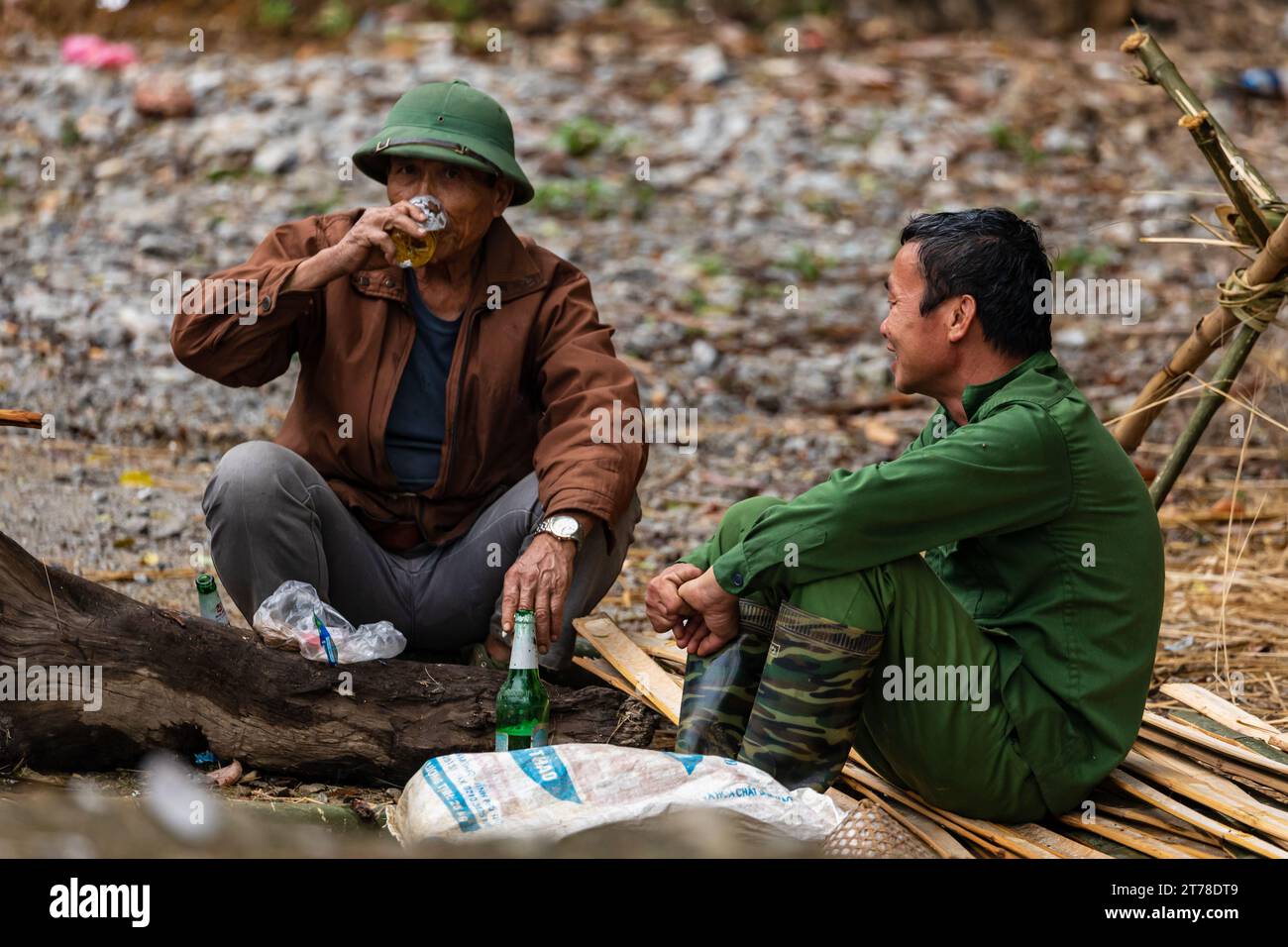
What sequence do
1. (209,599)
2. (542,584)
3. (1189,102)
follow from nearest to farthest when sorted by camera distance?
(542,584), (209,599), (1189,102)

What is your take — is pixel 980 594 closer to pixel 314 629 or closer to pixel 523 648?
pixel 523 648

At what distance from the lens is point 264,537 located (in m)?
3.37

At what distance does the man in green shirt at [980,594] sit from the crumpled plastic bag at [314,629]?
75cm

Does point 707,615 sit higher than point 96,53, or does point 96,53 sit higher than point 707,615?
point 96,53

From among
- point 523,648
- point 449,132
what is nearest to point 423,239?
point 449,132

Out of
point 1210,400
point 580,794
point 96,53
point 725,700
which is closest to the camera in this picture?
point 580,794

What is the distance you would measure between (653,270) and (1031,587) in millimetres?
5396

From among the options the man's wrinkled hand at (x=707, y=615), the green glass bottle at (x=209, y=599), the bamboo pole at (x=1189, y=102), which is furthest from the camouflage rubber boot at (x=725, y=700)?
the bamboo pole at (x=1189, y=102)

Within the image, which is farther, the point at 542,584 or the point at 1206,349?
the point at 1206,349

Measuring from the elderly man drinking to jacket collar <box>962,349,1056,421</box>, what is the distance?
34.7 inches

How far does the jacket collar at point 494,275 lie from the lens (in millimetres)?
3576

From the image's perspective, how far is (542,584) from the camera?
3.29 meters

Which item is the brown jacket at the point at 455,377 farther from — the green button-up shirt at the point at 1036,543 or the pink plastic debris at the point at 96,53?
the pink plastic debris at the point at 96,53

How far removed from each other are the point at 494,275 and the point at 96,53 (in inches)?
311
